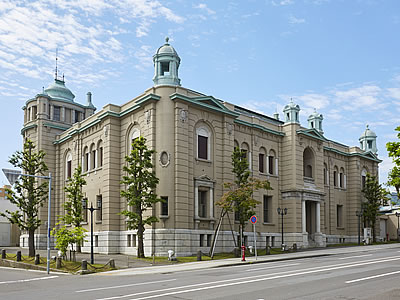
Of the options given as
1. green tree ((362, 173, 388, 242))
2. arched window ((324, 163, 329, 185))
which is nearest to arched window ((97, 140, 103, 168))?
arched window ((324, 163, 329, 185))

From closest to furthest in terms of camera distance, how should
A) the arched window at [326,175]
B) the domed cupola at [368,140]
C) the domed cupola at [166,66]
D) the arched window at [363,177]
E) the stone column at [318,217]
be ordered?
1. the domed cupola at [166,66]
2. the stone column at [318,217]
3. the arched window at [326,175]
4. the arched window at [363,177]
5. the domed cupola at [368,140]

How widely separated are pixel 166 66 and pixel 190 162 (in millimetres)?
9626

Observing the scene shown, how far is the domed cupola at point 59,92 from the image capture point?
202 feet

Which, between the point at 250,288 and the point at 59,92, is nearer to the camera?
the point at 250,288

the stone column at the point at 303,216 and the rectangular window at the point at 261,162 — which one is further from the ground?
the rectangular window at the point at 261,162

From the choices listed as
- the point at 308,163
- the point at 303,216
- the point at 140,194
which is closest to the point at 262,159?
the point at 303,216

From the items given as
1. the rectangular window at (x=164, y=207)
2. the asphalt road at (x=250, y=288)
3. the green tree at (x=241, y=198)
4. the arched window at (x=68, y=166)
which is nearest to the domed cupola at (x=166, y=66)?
the green tree at (x=241, y=198)

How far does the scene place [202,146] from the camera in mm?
44156

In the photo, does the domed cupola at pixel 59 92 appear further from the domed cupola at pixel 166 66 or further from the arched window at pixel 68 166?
the domed cupola at pixel 166 66

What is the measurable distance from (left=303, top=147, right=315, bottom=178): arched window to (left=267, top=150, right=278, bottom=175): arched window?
5682 millimetres

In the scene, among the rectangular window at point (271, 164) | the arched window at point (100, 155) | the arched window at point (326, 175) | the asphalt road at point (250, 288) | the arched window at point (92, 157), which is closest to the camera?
the asphalt road at point (250, 288)

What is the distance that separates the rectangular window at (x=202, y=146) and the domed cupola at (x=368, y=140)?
37.7 meters

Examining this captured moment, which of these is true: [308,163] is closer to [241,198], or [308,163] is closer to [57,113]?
[241,198]

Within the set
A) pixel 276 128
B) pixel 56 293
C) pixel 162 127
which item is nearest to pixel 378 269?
pixel 56 293
